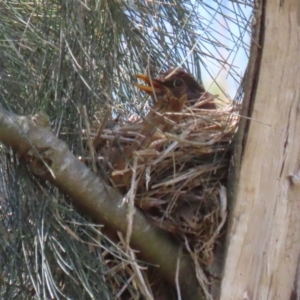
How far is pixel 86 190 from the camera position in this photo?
64.9 inches

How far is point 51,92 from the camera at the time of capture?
181cm

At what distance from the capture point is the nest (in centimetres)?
173

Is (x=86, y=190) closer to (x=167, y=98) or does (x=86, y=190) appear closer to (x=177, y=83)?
(x=167, y=98)

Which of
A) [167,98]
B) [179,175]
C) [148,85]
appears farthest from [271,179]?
[148,85]

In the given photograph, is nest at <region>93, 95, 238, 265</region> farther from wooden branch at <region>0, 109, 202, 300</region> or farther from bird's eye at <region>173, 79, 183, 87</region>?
bird's eye at <region>173, 79, 183, 87</region>

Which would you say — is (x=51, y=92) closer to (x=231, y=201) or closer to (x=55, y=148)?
(x=55, y=148)

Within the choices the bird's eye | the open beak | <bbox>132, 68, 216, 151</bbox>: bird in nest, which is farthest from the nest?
the bird's eye

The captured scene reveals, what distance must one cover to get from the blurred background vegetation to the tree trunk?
0.58 ft

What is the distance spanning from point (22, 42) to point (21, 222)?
531 mm

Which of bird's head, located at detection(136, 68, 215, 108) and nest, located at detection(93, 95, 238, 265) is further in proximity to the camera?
bird's head, located at detection(136, 68, 215, 108)

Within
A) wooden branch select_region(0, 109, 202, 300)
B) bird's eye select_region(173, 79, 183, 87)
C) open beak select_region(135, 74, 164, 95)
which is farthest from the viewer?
bird's eye select_region(173, 79, 183, 87)

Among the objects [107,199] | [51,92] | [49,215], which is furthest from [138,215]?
[51,92]

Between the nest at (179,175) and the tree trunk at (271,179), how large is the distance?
0.07m

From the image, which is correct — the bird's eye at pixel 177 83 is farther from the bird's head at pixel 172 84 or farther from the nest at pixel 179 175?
the nest at pixel 179 175
